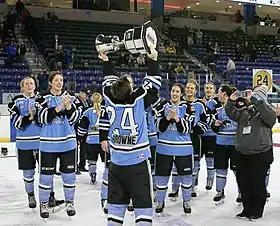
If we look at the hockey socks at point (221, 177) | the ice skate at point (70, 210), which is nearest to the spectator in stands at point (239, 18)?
the hockey socks at point (221, 177)

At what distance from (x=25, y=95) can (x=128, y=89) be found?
5.66ft

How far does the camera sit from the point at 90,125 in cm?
588

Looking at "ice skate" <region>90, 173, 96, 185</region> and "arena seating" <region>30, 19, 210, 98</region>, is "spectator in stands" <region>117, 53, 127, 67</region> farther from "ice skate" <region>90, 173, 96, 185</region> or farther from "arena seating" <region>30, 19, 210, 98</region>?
"ice skate" <region>90, 173, 96, 185</region>

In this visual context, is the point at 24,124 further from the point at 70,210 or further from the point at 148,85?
the point at 148,85

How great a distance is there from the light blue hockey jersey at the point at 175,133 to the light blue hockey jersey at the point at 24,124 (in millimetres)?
1151

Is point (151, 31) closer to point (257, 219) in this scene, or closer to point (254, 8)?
point (257, 219)

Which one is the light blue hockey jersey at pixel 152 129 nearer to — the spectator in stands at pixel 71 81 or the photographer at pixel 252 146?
the photographer at pixel 252 146

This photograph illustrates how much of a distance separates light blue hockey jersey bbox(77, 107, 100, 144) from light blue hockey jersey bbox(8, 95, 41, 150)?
1481 millimetres

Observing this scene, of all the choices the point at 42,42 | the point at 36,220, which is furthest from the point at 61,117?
the point at 42,42

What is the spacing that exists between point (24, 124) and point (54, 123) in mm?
388

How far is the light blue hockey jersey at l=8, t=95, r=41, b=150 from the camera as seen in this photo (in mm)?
4270

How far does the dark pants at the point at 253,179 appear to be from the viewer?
4.07 metres

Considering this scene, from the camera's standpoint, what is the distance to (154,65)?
10.2 ft

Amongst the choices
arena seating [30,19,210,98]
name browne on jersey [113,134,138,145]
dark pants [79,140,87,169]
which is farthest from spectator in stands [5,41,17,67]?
name browne on jersey [113,134,138,145]
